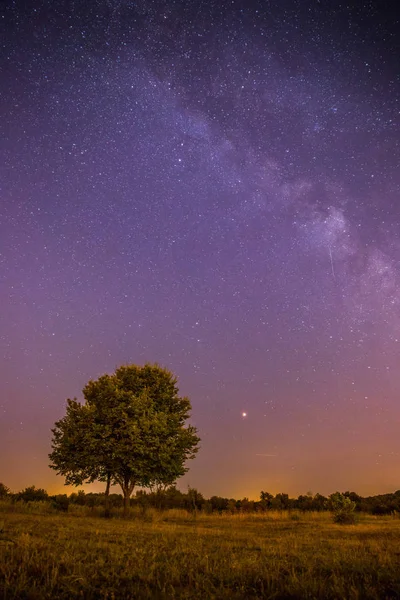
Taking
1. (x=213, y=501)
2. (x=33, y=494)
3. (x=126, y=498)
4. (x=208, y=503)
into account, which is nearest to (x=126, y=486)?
(x=126, y=498)

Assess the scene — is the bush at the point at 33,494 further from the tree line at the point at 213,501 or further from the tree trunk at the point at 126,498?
the tree trunk at the point at 126,498

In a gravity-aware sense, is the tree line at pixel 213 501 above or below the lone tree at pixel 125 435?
below

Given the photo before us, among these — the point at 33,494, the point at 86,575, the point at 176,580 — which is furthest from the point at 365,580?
the point at 33,494

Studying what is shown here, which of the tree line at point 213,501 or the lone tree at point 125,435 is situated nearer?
the lone tree at point 125,435

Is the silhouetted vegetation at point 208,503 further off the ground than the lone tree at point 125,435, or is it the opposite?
the lone tree at point 125,435

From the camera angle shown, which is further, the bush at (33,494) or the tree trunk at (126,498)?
the bush at (33,494)

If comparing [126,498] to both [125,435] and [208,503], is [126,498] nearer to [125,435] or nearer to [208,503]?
[125,435]

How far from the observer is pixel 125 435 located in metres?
28.6

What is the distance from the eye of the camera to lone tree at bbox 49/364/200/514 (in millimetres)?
28391

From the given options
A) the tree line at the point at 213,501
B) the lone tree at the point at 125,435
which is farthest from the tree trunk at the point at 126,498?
the tree line at the point at 213,501

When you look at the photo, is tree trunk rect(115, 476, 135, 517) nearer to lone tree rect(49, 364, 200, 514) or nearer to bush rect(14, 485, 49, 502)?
lone tree rect(49, 364, 200, 514)

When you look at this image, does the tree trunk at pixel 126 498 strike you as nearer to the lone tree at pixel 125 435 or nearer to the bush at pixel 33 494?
the lone tree at pixel 125 435

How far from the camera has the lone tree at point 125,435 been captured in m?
28.4

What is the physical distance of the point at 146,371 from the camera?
1287 inches
